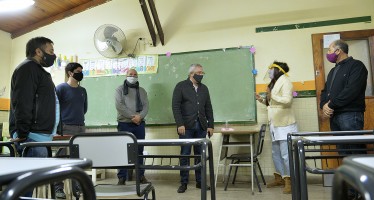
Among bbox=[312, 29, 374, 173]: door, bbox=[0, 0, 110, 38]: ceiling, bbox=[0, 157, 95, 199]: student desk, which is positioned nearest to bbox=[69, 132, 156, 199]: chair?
bbox=[0, 157, 95, 199]: student desk

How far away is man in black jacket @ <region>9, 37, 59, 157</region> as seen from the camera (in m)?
2.01

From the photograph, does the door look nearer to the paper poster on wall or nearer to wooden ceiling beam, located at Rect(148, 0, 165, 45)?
wooden ceiling beam, located at Rect(148, 0, 165, 45)

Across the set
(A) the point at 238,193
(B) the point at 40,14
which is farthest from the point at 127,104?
(B) the point at 40,14

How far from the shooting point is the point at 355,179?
50 centimetres

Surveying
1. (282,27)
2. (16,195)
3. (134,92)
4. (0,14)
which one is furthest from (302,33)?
(0,14)

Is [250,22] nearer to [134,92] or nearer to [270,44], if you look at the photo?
[270,44]

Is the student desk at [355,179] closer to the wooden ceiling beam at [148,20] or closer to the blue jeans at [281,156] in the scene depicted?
the blue jeans at [281,156]

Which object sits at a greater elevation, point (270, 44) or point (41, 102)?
point (270, 44)

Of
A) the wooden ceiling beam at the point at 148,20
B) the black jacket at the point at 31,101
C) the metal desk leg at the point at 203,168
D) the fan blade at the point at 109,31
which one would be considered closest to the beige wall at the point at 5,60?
the fan blade at the point at 109,31

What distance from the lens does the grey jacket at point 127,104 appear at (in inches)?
150

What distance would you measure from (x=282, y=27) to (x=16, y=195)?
13.3ft

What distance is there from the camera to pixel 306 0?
4.04 meters

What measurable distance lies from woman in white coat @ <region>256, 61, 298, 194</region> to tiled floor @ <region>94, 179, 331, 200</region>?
0.21m

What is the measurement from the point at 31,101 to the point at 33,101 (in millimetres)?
27
